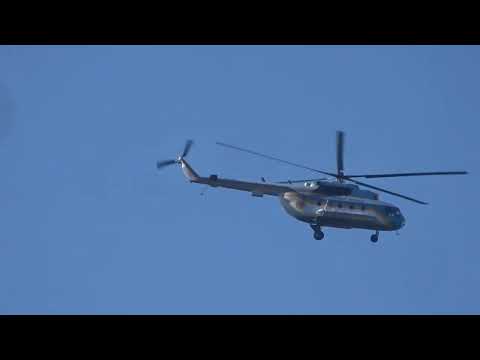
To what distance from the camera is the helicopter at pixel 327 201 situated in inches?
1843

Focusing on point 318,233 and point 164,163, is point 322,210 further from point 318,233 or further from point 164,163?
point 164,163

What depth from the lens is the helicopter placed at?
46.8m

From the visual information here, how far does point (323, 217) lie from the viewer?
1845 inches

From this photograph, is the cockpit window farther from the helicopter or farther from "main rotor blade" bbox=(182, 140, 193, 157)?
"main rotor blade" bbox=(182, 140, 193, 157)

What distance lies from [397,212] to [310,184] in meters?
5.10

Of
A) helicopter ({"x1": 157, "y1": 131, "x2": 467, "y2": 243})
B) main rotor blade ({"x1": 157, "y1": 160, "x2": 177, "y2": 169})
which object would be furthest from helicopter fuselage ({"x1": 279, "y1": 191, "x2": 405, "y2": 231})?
main rotor blade ({"x1": 157, "y1": 160, "x2": 177, "y2": 169})

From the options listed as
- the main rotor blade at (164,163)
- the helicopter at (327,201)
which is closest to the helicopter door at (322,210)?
the helicopter at (327,201)

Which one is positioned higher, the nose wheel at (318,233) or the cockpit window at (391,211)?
the cockpit window at (391,211)

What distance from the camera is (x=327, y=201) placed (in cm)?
4703

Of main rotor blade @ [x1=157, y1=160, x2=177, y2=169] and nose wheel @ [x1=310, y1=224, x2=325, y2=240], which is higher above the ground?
main rotor blade @ [x1=157, y1=160, x2=177, y2=169]

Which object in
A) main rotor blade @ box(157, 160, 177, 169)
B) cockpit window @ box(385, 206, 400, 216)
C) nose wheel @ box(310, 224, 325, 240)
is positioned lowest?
nose wheel @ box(310, 224, 325, 240)

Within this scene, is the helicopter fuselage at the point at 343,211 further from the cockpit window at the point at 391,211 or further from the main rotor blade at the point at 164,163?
the main rotor blade at the point at 164,163

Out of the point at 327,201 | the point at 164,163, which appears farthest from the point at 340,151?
the point at 164,163

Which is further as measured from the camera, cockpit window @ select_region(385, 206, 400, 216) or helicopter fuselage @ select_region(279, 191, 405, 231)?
cockpit window @ select_region(385, 206, 400, 216)
